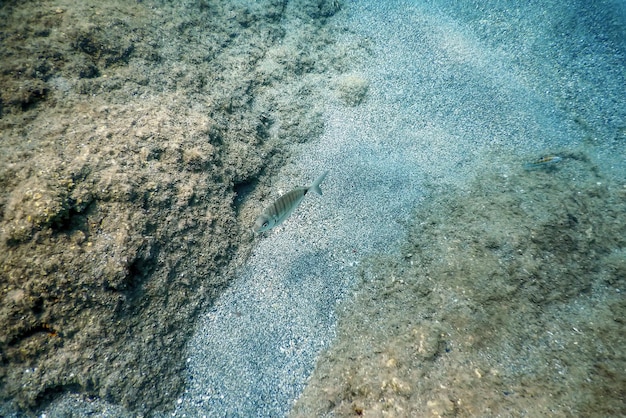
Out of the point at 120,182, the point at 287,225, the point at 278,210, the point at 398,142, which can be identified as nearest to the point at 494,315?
the point at 278,210

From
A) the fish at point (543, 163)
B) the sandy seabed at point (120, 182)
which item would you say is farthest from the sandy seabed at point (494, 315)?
the sandy seabed at point (120, 182)

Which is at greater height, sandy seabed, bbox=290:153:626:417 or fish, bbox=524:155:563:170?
fish, bbox=524:155:563:170

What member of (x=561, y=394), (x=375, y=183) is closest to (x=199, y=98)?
(x=375, y=183)

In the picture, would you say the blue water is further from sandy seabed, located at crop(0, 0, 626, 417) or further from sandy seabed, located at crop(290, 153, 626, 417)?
sandy seabed, located at crop(290, 153, 626, 417)

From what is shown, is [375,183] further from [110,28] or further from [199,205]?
[110,28]

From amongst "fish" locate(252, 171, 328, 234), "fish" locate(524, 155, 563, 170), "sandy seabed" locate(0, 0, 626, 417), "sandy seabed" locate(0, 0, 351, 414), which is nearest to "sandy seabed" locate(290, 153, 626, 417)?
"sandy seabed" locate(0, 0, 626, 417)

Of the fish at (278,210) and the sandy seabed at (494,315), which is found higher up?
the fish at (278,210)

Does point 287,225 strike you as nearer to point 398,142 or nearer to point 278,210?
point 278,210

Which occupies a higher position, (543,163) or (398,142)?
(543,163)

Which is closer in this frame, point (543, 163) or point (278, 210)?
point (278, 210)

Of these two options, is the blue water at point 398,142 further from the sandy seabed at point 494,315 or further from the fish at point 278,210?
the fish at point 278,210

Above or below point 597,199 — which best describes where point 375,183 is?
below
